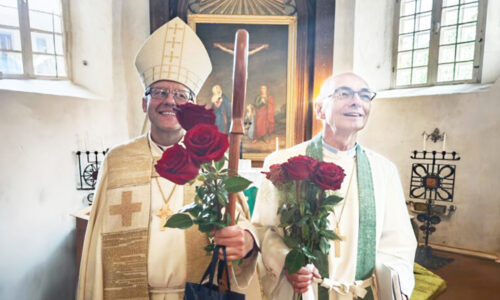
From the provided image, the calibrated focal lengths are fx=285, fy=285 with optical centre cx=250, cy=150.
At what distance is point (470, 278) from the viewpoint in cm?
379

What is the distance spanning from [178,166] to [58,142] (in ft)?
10.9

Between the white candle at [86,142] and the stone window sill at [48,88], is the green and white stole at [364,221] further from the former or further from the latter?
the white candle at [86,142]

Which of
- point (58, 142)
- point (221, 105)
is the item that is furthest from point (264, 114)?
point (58, 142)

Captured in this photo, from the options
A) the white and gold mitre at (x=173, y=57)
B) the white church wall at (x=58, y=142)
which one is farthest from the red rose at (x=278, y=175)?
the white church wall at (x=58, y=142)

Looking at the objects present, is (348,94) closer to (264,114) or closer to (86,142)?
(86,142)

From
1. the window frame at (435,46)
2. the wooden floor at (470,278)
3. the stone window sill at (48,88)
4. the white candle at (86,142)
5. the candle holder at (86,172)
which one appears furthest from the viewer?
the window frame at (435,46)

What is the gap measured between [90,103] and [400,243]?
413 centimetres

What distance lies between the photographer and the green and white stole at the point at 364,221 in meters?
1.44

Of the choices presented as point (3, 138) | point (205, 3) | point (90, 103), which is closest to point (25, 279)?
point (3, 138)

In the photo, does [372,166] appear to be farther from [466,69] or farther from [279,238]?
[466,69]

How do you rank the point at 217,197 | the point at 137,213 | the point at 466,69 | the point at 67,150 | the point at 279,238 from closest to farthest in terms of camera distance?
the point at 217,197 → the point at 279,238 → the point at 137,213 → the point at 67,150 → the point at 466,69

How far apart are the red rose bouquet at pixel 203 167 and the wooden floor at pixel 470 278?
3640mm

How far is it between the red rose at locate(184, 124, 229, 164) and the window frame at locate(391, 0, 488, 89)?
18.8ft

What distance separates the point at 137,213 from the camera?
1435mm
